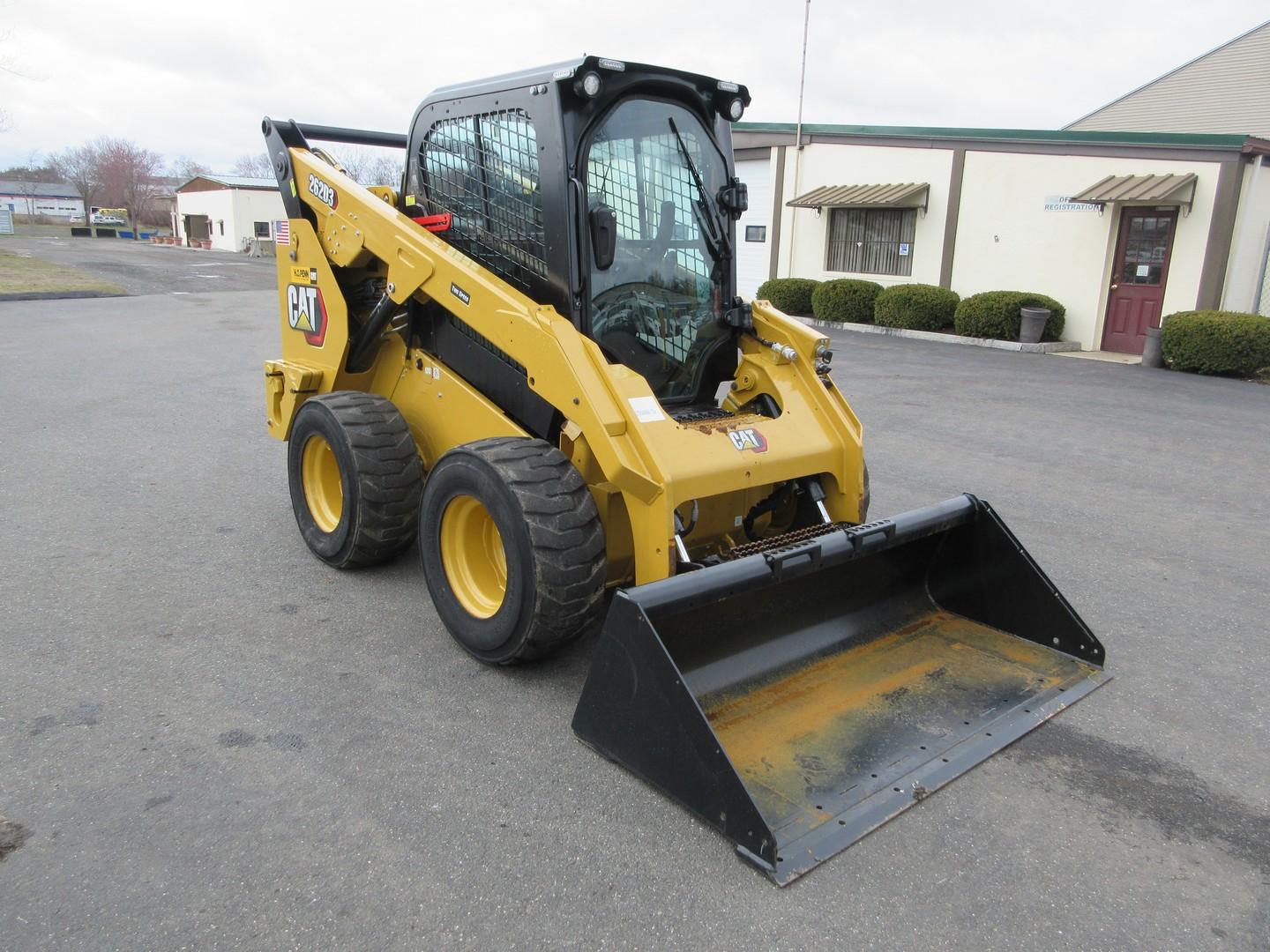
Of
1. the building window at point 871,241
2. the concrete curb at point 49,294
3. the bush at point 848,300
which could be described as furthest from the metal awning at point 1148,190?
the concrete curb at point 49,294

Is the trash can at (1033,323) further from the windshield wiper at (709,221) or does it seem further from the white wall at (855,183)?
the windshield wiper at (709,221)

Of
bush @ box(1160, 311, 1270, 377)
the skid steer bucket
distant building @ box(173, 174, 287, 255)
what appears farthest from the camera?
distant building @ box(173, 174, 287, 255)

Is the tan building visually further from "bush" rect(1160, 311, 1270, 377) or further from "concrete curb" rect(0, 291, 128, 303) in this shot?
"concrete curb" rect(0, 291, 128, 303)

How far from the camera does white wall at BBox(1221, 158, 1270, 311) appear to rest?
13.8 m

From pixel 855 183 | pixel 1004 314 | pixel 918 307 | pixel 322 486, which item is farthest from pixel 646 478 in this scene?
pixel 855 183

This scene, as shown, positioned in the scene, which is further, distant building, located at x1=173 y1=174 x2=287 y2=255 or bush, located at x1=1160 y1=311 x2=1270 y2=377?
distant building, located at x1=173 y1=174 x2=287 y2=255

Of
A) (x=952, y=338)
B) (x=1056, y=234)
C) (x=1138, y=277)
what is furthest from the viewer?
(x=952, y=338)

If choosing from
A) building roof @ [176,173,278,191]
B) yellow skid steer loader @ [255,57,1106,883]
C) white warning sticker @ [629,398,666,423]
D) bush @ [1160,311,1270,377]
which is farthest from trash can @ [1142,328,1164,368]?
building roof @ [176,173,278,191]

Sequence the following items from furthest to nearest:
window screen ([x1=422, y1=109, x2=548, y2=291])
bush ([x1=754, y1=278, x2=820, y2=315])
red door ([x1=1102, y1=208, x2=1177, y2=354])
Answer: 1. bush ([x1=754, y1=278, x2=820, y2=315])
2. red door ([x1=1102, y1=208, x2=1177, y2=354])
3. window screen ([x1=422, y1=109, x2=548, y2=291])

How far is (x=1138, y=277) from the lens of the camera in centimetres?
1504

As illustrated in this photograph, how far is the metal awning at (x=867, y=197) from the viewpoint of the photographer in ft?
57.5

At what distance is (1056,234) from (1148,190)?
1872 mm

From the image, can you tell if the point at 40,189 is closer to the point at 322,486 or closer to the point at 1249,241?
the point at 1249,241

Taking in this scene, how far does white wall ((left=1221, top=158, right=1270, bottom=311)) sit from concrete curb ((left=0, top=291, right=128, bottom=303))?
69.5ft
